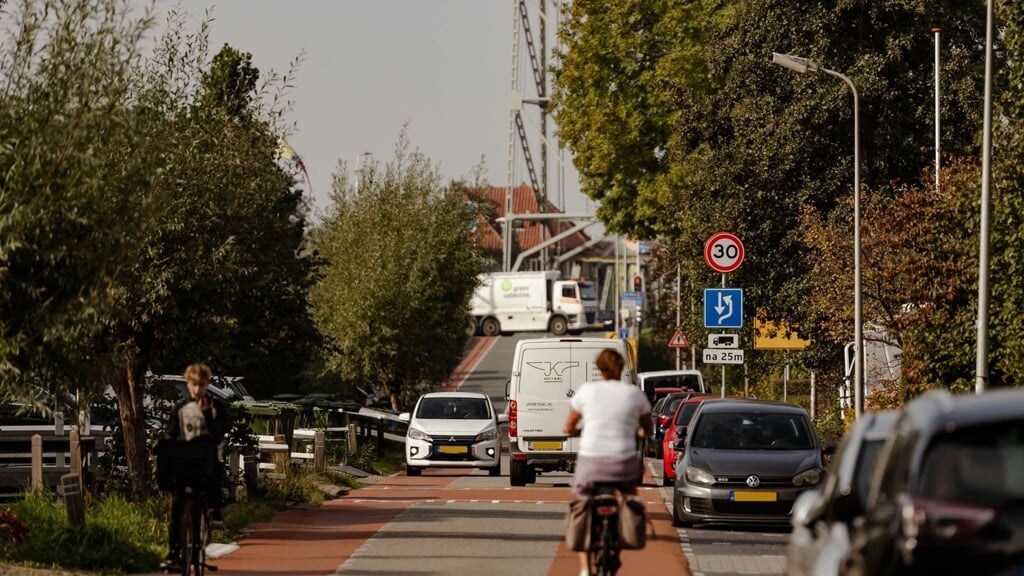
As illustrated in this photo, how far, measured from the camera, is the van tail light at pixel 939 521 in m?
6.41

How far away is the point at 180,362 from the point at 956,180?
15652 millimetres

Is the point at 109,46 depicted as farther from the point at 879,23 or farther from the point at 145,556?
the point at 879,23

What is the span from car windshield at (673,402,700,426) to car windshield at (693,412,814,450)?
11.6 metres

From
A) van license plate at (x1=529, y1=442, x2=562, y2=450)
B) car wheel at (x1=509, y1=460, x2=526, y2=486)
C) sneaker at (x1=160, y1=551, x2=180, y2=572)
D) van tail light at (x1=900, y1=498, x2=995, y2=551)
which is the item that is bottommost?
car wheel at (x1=509, y1=460, x2=526, y2=486)

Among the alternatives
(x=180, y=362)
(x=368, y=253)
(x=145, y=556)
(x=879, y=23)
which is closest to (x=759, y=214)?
(x=879, y=23)

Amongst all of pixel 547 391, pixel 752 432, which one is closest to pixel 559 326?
pixel 547 391

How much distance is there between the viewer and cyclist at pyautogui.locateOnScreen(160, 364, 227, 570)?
531 inches

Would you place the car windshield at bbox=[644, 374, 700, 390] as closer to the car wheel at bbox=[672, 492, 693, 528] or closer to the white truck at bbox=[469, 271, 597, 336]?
the car wheel at bbox=[672, 492, 693, 528]

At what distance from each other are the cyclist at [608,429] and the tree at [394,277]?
33483mm

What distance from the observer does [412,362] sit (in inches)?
1890

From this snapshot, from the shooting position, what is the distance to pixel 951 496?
666cm

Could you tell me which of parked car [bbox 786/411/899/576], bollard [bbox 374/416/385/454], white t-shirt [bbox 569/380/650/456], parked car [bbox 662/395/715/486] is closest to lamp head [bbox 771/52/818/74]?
parked car [bbox 662/395/715/486]

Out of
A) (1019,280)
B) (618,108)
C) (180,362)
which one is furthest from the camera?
(618,108)

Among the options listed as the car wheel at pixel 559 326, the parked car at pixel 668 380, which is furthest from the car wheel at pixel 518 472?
the car wheel at pixel 559 326
